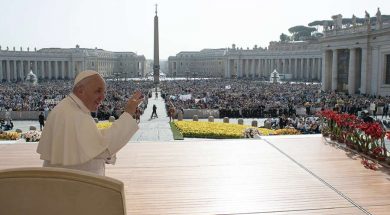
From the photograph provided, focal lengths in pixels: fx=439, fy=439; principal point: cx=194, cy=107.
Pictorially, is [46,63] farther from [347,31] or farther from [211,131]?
[211,131]

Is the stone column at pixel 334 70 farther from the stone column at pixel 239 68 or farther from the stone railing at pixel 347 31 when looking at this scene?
the stone column at pixel 239 68

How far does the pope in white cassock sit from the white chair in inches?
21.6

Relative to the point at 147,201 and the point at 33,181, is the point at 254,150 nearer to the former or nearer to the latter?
the point at 147,201

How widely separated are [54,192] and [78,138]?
629mm

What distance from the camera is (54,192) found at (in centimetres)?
252

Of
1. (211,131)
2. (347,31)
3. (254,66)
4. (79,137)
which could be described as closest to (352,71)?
(347,31)

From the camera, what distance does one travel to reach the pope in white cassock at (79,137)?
3100 mm

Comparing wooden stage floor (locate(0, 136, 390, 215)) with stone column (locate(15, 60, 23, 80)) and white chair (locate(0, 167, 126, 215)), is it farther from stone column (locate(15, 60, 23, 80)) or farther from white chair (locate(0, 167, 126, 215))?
A: stone column (locate(15, 60, 23, 80))

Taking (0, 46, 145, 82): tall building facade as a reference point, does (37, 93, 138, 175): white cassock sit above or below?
below

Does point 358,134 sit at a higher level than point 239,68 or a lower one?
lower

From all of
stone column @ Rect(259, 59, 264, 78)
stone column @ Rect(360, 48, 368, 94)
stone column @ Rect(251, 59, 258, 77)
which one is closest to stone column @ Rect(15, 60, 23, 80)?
stone column @ Rect(251, 59, 258, 77)

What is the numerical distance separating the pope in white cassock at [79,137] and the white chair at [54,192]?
549 mm

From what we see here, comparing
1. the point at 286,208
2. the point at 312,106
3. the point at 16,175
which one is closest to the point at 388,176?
the point at 286,208

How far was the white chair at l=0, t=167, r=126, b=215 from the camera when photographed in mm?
2516
